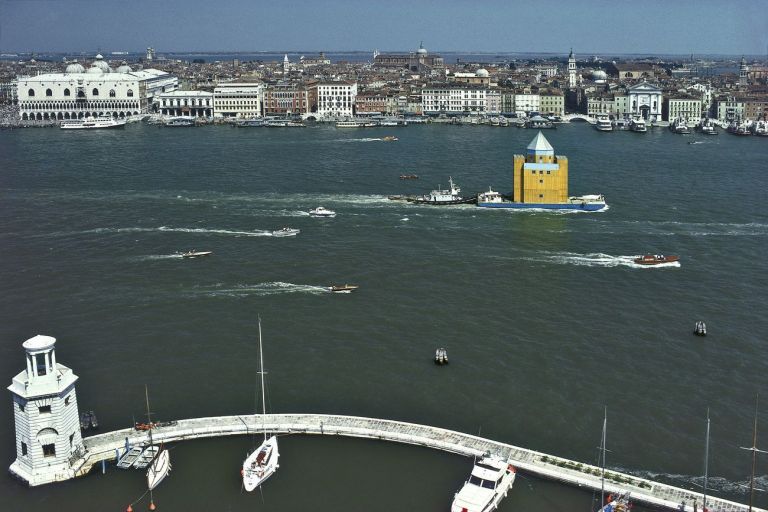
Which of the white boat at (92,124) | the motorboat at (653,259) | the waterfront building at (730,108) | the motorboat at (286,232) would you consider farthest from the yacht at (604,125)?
the motorboat at (653,259)

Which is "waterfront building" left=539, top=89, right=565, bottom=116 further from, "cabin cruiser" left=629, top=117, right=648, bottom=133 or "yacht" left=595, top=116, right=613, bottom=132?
"cabin cruiser" left=629, top=117, right=648, bottom=133

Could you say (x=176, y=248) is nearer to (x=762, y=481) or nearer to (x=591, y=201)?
(x=591, y=201)

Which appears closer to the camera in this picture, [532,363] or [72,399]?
[72,399]

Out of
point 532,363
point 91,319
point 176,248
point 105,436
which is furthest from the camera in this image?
point 176,248

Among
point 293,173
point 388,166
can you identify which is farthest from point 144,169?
point 388,166

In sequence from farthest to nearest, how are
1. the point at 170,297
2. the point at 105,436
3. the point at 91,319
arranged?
the point at 170,297 < the point at 91,319 < the point at 105,436

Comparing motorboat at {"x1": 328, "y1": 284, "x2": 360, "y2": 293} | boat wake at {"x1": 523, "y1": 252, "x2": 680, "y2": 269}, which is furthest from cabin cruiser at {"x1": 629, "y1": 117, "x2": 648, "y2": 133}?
motorboat at {"x1": 328, "y1": 284, "x2": 360, "y2": 293}

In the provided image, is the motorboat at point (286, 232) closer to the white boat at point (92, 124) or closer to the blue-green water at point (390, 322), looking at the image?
the blue-green water at point (390, 322)
